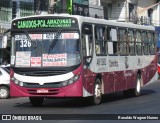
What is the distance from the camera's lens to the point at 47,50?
1797cm

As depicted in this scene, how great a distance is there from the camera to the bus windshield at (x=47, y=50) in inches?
699

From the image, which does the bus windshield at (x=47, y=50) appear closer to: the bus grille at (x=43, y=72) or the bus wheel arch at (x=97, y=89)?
the bus grille at (x=43, y=72)

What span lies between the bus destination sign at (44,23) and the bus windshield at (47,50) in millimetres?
255

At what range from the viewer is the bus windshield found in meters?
17.8

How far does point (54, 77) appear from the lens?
17.7 metres

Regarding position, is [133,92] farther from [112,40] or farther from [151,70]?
[112,40]

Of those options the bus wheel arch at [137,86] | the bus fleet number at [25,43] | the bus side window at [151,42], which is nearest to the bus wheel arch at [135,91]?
the bus wheel arch at [137,86]

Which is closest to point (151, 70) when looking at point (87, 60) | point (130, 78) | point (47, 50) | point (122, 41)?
point (130, 78)

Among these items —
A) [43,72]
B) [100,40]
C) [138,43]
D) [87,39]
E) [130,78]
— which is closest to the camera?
[43,72]

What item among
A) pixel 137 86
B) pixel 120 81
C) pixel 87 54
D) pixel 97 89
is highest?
pixel 87 54

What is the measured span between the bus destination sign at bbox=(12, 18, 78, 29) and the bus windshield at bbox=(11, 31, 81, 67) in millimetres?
255

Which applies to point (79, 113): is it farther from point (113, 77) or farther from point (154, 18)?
point (154, 18)

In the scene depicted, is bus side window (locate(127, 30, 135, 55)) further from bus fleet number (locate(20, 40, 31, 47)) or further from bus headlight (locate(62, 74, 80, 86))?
bus fleet number (locate(20, 40, 31, 47))

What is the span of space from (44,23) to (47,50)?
3.10 ft
